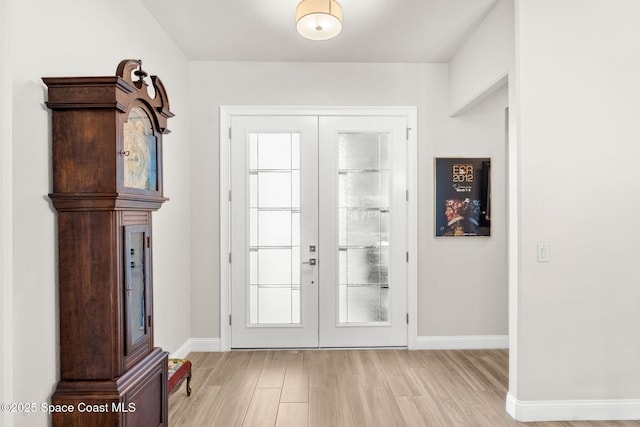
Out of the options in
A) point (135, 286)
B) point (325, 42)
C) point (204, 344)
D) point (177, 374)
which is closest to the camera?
point (135, 286)

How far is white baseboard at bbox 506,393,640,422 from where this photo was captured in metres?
2.44

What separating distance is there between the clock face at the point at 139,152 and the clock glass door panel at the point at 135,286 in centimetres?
22

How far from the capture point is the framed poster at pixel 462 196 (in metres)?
3.75

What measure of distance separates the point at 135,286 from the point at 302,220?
206cm

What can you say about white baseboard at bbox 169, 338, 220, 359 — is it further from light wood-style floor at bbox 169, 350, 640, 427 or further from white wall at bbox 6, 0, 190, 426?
white wall at bbox 6, 0, 190, 426

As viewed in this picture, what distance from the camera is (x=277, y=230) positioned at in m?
3.72

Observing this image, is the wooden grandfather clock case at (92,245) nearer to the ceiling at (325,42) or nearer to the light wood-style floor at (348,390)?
the light wood-style floor at (348,390)

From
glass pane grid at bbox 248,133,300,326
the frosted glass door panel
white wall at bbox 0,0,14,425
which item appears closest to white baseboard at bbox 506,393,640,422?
the frosted glass door panel

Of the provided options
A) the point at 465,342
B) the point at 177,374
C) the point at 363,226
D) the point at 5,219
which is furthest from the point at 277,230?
the point at 5,219

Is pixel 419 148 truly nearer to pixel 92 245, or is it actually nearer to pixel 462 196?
pixel 462 196

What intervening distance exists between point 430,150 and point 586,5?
164 centimetres

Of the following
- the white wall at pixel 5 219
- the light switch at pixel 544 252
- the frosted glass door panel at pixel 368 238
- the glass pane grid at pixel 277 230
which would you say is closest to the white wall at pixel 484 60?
the frosted glass door panel at pixel 368 238

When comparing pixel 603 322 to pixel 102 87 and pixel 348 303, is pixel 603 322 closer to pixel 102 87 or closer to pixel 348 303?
pixel 348 303

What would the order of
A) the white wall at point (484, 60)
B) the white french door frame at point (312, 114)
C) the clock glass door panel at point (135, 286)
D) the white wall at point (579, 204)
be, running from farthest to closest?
the white french door frame at point (312, 114)
the white wall at point (484, 60)
the white wall at point (579, 204)
the clock glass door panel at point (135, 286)
